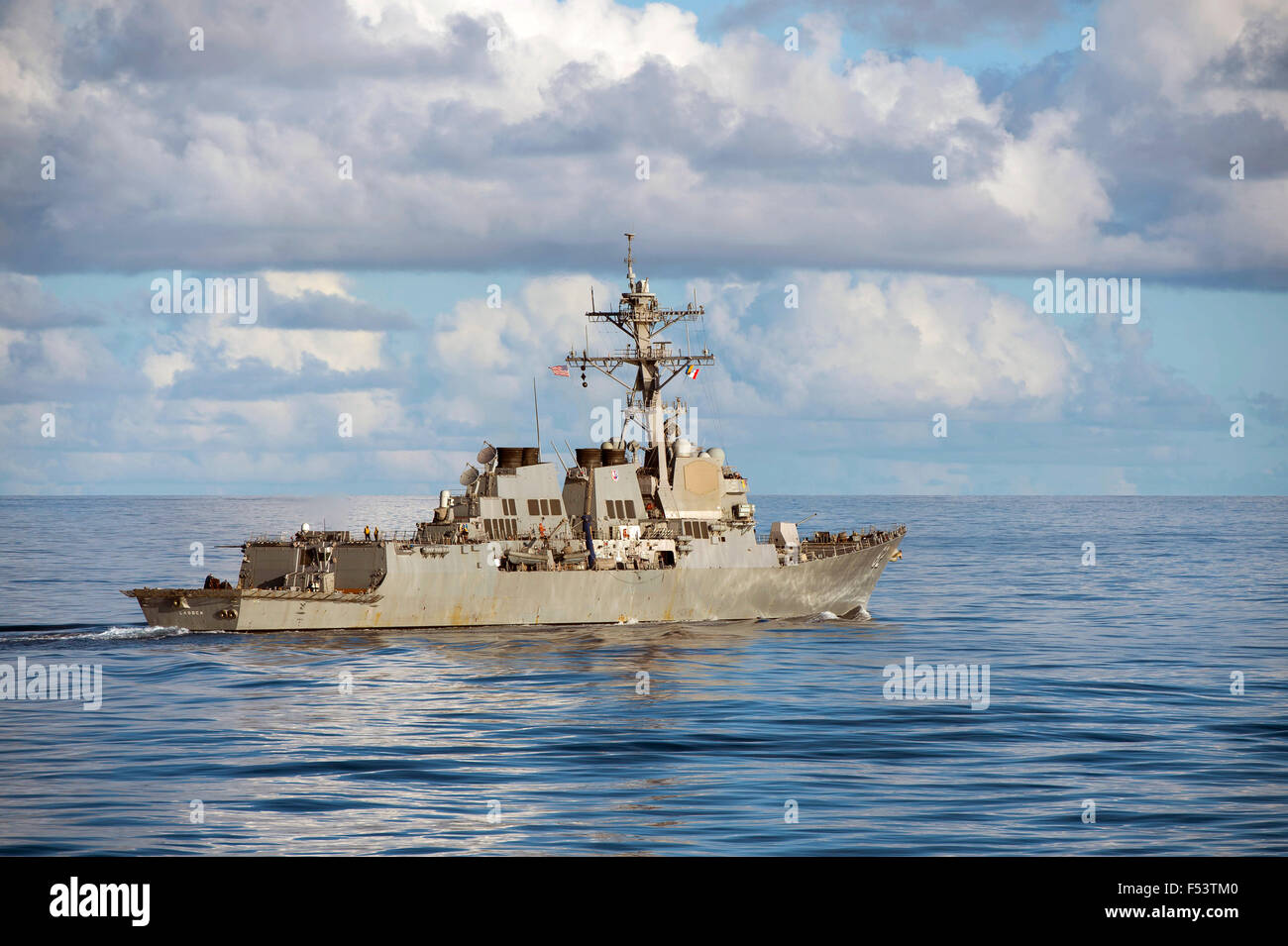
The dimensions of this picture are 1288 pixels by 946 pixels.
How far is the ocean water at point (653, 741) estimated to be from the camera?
20594mm

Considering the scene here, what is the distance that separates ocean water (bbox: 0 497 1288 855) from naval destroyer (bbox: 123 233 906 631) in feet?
3.02

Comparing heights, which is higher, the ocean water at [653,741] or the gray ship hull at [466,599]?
the gray ship hull at [466,599]

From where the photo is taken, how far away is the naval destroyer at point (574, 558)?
151 ft

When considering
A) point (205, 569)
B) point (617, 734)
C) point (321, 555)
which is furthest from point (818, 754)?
point (205, 569)

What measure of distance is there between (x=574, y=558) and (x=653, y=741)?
19932 millimetres

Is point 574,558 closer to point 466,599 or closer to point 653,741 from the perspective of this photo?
point 466,599

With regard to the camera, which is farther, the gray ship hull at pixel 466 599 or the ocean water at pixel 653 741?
the gray ship hull at pixel 466 599

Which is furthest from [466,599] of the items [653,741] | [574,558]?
[653,741]

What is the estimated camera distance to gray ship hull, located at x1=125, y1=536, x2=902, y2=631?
1790 inches

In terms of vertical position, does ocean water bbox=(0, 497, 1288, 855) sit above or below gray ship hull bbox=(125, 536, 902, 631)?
below

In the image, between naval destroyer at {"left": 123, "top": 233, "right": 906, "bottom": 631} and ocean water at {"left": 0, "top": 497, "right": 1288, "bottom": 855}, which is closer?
ocean water at {"left": 0, "top": 497, "right": 1288, "bottom": 855}

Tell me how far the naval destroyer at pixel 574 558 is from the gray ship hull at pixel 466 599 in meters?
0.05

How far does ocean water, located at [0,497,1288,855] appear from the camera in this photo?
20.6 m

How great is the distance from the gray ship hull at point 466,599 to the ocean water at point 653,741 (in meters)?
0.57
